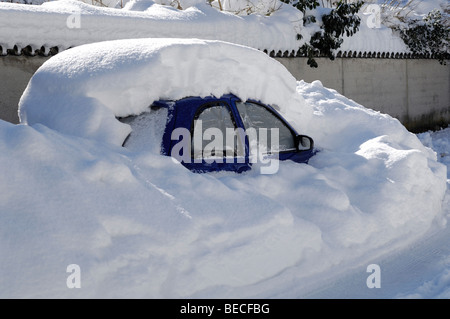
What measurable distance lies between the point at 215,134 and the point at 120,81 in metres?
0.92

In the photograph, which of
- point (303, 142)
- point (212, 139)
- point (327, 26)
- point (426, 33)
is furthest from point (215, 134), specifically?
point (426, 33)

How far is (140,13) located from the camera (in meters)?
10.2

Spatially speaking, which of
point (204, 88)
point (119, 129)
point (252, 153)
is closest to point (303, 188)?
point (252, 153)

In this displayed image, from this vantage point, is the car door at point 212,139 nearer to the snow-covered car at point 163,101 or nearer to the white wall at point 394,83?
the snow-covered car at point 163,101

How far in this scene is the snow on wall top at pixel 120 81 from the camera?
495cm

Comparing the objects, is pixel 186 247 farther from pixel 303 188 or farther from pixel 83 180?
pixel 303 188

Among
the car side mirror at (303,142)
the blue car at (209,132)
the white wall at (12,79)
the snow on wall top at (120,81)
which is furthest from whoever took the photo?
the white wall at (12,79)

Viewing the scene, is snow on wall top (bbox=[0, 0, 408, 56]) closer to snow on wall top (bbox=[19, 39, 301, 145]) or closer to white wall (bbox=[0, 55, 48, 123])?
white wall (bbox=[0, 55, 48, 123])

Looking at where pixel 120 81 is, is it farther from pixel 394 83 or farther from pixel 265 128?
pixel 394 83

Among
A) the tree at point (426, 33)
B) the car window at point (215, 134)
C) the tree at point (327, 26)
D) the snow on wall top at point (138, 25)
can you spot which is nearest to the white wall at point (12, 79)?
the snow on wall top at point (138, 25)

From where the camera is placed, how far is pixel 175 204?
418 cm

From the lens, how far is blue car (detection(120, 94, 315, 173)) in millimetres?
4801

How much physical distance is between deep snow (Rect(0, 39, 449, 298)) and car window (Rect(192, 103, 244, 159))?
0.21 m
